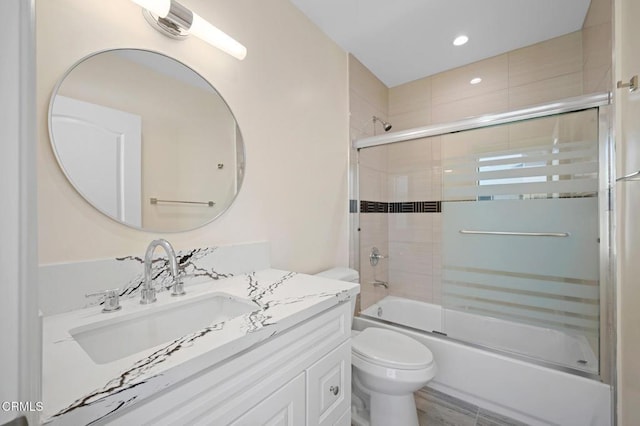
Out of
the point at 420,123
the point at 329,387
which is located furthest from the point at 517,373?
the point at 420,123

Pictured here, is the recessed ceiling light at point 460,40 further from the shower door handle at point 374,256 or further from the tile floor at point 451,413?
the tile floor at point 451,413

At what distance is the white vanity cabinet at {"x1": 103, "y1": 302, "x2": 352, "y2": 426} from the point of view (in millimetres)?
554

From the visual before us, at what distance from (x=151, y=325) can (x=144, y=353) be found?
0.32 meters

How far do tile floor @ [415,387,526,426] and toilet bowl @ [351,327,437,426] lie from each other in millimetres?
220

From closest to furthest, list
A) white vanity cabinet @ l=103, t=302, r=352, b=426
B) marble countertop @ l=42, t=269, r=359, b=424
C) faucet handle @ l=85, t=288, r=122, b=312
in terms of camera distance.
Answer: marble countertop @ l=42, t=269, r=359, b=424, white vanity cabinet @ l=103, t=302, r=352, b=426, faucet handle @ l=85, t=288, r=122, b=312

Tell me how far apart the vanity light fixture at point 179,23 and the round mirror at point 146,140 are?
119mm

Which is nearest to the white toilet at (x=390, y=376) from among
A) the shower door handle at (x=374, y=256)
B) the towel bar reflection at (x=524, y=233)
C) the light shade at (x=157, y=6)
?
the shower door handle at (x=374, y=256)

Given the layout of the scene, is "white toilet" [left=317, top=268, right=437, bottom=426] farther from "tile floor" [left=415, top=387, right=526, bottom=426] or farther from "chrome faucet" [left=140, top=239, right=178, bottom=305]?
"chrome faucet" [left=140, top=239, right=178, bottom=305]

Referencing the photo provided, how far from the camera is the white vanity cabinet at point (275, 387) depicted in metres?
0.55

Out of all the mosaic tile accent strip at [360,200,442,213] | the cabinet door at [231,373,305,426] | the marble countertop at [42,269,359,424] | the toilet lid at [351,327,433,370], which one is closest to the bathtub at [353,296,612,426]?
Result: the toilet lid at [351,327,433,370]

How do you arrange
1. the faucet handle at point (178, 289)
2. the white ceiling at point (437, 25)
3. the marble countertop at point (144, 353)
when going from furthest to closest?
the white ceiling at point (437, 25)
the faucet handle at point (178, 289)
the marble countertop at point (144, 353)

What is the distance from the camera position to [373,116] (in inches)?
96.6

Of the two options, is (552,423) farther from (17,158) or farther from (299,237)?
(17,158)

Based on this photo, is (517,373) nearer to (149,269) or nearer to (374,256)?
(374,256)
